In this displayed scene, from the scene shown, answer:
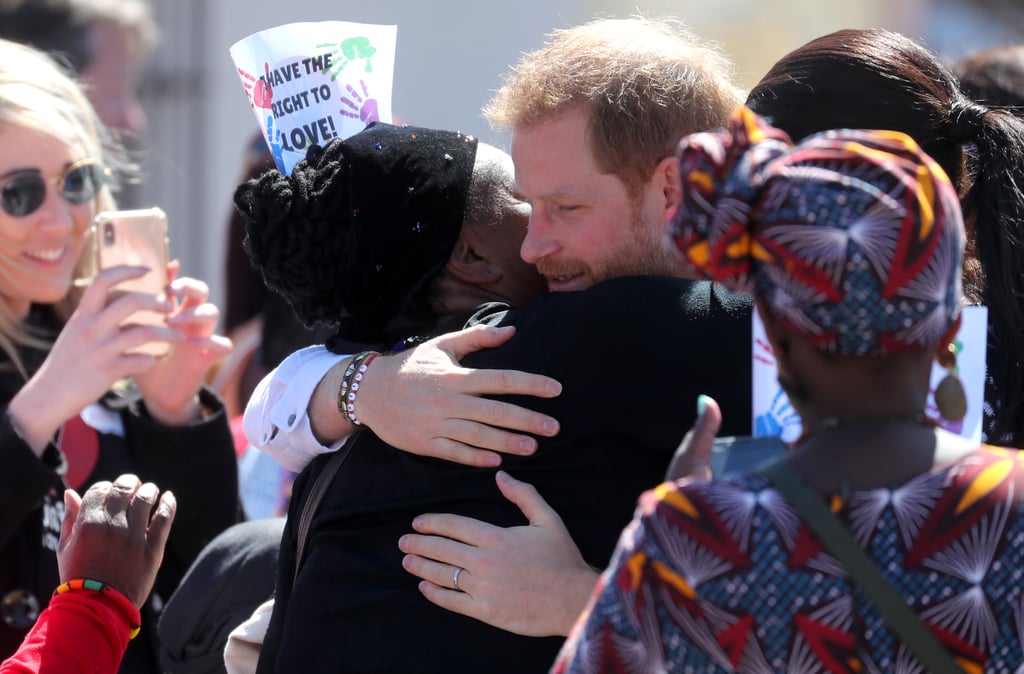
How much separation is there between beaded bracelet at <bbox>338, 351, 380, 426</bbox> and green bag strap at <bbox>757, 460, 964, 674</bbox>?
938 millimetres

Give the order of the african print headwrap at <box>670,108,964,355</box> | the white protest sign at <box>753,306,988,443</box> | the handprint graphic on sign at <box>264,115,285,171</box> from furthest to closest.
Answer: the handprint graphic on sign at <box>264,115,285,171</box>, the white protest sign at <box>753,306,988,443</box>, the african print headwrap at <box>670,108,964,355</box>

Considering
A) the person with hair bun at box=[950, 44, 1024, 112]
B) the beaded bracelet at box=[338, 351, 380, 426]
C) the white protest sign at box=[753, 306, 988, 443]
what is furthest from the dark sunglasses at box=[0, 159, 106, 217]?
the person with hair bun at box=[950, 44, 1024, 112]

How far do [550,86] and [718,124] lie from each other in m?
0.28

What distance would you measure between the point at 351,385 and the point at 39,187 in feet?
5.10

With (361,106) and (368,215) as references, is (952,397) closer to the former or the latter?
(368,215)

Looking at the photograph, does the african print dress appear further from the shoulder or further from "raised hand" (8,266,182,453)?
"raised hand" (8,266,182,453)

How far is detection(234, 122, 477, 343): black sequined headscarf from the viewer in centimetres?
214

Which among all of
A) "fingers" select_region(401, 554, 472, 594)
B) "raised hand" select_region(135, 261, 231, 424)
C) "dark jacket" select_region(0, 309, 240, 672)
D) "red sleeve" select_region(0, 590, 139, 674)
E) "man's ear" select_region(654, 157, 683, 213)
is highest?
"man's ear" select_region(654, 157, 683, 213)

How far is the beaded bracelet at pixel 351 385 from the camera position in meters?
2.12

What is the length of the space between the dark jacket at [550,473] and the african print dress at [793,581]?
45cm

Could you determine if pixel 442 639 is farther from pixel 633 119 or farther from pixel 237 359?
pixel 237 359

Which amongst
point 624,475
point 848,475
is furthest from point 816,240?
point 624,475

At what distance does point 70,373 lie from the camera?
3.05 metres

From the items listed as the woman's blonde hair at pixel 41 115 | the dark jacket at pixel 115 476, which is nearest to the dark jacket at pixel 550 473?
the dark jacket at pixel 115 476
